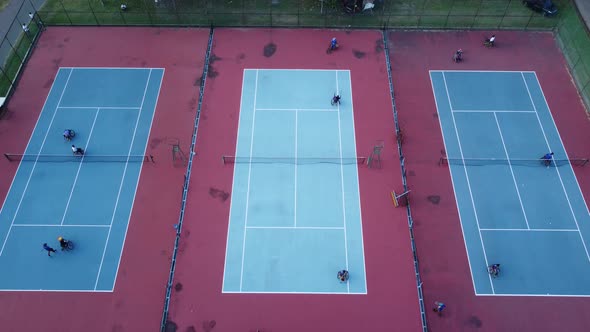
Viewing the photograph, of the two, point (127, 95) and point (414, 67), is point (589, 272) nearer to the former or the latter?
point (414, 67)

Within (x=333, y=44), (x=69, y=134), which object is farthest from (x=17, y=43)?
(x=333, y=44)

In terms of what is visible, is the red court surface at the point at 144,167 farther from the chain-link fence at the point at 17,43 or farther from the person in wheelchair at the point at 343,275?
the person in wheelchair at the point at 343,275

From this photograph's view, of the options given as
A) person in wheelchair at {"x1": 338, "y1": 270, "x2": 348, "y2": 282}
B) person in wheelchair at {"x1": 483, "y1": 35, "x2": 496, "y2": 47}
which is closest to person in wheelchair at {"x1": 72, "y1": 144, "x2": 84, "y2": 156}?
person in wheelchair at {"x1": 338, "y1": 270, "x2": 348, "y2": 282}

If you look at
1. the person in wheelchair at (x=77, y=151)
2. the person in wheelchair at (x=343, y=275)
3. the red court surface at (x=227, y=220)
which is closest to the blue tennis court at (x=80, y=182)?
the person in wheelchair at (x=77, y=151)

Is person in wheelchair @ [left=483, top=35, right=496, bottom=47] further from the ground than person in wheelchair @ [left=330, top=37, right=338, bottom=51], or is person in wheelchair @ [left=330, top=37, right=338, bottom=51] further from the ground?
person in wheelchair @ [left=483, top=35, right=496, bottom=47]

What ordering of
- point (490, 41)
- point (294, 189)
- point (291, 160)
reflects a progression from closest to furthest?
1. point (294, 189)
2. point (291, 160)
3. point (490, 41)

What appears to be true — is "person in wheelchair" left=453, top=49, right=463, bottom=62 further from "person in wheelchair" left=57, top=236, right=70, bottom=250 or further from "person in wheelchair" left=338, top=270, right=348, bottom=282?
"person in wheelchair" left=57, top=236, right=70, bottom=250

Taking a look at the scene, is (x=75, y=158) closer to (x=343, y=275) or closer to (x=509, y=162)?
(x=343, y=275)
